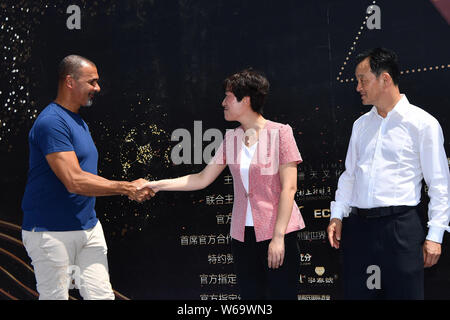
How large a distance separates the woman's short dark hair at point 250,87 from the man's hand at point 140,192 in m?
0.99

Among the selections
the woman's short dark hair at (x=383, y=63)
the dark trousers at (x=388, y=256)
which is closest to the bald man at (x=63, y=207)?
the dark trousers at (x=388, y=256)

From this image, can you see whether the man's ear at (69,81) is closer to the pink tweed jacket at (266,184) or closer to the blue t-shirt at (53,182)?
the blue t-shirt at (53,182)

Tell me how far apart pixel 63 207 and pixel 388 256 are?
66.2 inches

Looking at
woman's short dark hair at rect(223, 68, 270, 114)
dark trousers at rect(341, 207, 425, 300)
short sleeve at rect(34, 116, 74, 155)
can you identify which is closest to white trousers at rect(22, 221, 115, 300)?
short sleeve at rect(34, 116, 74, 155)

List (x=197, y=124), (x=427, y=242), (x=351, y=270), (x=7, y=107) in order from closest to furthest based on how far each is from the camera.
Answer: (x=427, y=242)
(x=351, y=270)
(x=197, y=124)
(x=7, y=107)

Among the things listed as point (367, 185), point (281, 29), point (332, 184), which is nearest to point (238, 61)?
point (281, 29)

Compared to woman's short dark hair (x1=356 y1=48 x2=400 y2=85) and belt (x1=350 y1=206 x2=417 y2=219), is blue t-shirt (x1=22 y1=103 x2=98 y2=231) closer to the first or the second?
belt (x1=350 y1=206 x2=417 y2=219)

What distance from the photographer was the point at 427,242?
2176 millimetres

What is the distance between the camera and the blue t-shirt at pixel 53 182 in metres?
2.44

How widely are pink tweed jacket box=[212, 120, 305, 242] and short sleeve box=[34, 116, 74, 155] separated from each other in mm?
925

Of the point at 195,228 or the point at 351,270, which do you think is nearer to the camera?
the point at 351,270

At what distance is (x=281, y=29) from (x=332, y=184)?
1.09 meters

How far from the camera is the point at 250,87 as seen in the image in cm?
258
